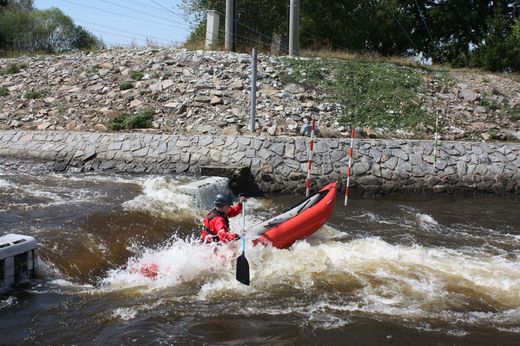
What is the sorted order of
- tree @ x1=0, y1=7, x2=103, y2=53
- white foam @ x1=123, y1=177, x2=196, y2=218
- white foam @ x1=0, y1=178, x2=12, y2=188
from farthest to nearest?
tree @ x1=0, y1=7, x2=103, y2=53 → white foam @ x1=0, y1=178, x2=12, y2=188 → white foam @ x1=123, y1=177, x2=196, y2=218

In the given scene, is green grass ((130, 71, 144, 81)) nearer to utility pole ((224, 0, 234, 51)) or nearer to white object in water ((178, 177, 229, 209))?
utility pole ((224, 0, 234, 51))

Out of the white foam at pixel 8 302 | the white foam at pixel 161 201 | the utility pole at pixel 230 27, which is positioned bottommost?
the white foam at pixel 8 302

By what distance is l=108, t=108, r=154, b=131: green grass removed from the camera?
42.6ft

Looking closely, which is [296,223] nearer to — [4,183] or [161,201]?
Answer: [161,201]

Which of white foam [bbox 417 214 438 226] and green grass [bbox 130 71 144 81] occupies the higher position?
green grass [bbox 130 71 144 81]

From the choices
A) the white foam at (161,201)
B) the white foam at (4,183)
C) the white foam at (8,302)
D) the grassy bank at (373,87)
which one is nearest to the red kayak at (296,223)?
the white foam at (161,201)

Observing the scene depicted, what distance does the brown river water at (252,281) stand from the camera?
4.34m

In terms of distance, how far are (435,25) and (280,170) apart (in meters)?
18.6

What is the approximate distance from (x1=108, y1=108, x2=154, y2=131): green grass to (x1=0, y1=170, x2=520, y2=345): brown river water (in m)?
4.11

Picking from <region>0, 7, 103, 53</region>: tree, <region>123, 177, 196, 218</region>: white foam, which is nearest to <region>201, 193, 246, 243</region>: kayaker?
<region>123, 177, 196, 218</region>: white foam

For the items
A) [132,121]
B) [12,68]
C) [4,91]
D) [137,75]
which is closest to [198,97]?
[132,121]

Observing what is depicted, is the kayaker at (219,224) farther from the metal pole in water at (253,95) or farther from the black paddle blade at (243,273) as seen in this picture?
the metal pole in water at (253,95)

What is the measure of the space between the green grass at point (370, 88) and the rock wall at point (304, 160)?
2.00 meters

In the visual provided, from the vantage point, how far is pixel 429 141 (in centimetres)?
1174
